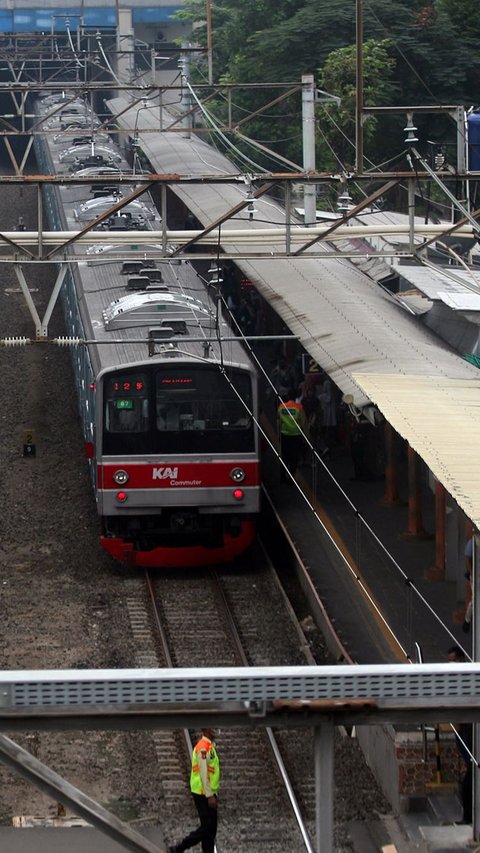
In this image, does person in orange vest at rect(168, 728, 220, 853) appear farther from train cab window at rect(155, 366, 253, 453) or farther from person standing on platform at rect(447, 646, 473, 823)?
train cab window at rect(155, 366, 253, 453)

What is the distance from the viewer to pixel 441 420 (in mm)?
9133

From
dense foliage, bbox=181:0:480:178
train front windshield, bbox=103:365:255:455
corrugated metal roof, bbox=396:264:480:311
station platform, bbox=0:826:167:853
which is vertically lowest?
station platform, bbox=0:826:167:853

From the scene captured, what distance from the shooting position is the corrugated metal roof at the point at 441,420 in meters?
7.61

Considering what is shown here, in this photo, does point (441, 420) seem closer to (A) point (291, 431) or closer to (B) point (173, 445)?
(B) point (173, 445)

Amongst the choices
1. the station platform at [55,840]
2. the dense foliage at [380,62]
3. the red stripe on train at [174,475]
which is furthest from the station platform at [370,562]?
the dense foliage at [380,62]

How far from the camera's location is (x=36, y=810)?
7840 millimetres

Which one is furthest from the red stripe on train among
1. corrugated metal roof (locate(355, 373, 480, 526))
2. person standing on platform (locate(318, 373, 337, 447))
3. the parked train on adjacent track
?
person standing on platform (locate(318, 373, 337, 447))

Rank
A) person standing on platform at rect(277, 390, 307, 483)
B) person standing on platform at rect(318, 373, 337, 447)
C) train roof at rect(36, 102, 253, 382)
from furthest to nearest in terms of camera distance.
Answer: person standing on platform at rect(318, 373, 337, 447)
person standing on platform at rect(277, 390, 307, 483)
train roof at rect(36, 102, 253, 382)

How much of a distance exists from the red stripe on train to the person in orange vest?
4849mm

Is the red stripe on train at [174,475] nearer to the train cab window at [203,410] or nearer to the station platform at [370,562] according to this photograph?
the train cab window at [203,410]

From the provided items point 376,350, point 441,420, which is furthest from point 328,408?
point 441,420

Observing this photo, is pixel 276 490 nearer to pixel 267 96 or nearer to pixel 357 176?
pixel 357 176

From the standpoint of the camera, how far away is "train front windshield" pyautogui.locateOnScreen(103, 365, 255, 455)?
1191 cm

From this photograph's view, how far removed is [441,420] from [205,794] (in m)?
3.11
